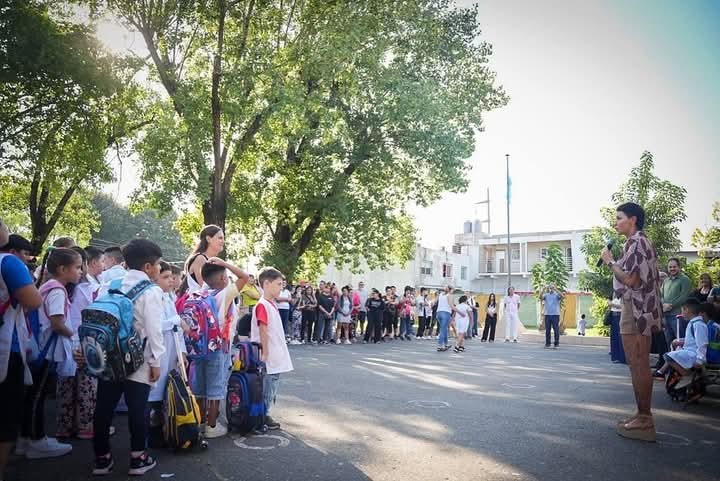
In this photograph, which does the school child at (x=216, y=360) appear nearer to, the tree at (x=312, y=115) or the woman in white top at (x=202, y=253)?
the woman in white top at (x=202, y=253)

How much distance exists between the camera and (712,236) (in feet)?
104

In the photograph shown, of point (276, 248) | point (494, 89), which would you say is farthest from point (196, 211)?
point (494, 89)

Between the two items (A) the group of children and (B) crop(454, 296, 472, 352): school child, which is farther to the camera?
(B) crop(454, 296, 472, 352): school child

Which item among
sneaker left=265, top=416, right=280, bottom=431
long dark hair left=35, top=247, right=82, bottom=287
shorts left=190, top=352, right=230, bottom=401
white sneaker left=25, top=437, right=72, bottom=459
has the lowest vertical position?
white sneaker left=25, top=437, right=72, bottom=459

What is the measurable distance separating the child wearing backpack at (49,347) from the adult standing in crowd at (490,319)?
1988 centimetres

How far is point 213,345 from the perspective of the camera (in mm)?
5449

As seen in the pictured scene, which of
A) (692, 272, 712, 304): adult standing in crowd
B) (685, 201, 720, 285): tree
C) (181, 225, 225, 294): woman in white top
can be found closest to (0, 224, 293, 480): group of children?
(181, 225, 225, 294): woman in white top

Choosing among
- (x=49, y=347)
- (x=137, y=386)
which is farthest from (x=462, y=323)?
(x=137, y=386)

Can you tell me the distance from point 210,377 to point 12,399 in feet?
6.38

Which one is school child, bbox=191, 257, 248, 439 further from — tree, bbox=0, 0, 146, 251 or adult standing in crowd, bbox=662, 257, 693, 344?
tree, bbox=0, 0, 146, 251

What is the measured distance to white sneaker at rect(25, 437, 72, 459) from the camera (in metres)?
4.80

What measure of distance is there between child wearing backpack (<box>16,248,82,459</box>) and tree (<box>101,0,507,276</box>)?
1286cm

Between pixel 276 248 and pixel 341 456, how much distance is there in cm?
2025

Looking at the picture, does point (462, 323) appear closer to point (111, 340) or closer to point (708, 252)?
point (111, 340)
